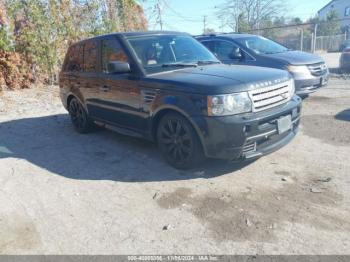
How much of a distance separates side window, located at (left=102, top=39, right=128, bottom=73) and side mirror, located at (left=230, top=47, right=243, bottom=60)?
3.82 m

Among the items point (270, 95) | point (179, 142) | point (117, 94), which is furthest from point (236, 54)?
point (179, 142)

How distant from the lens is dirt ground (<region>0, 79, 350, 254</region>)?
2.95 m

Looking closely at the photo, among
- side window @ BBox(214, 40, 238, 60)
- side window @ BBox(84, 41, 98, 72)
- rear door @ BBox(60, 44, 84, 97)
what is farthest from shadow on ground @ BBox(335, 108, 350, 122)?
rear door @ BBox(60, 44, 84, 97)

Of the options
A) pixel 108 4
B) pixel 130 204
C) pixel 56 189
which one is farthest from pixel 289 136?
pixel 108 4

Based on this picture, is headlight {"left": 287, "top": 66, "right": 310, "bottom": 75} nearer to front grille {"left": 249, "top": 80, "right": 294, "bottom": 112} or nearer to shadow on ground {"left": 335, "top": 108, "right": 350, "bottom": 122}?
shadow on ground {"left": 335, "top": 108, "right": 350, "bottom": 122}

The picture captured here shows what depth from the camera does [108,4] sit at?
48.9 ft

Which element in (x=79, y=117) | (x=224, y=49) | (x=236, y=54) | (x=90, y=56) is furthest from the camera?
(x=224, y=49)

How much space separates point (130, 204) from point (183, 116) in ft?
4.10

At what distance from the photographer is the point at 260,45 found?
8.42m

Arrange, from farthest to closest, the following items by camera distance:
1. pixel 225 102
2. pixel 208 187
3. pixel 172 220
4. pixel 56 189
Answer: pixel 56 189, pixel 208 187, pixel 225 102, pixel 172 220

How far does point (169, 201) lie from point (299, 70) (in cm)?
503

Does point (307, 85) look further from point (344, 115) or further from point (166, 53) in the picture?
point (166, 53)

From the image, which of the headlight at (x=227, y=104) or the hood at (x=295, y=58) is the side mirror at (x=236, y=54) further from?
the headlight at (x=227, y=104)

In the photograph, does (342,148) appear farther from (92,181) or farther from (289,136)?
(92,181)
